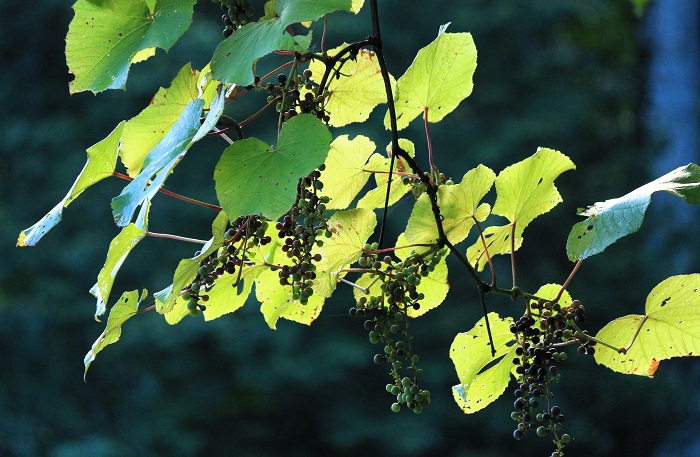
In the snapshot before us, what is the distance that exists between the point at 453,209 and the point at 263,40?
0.20 meters

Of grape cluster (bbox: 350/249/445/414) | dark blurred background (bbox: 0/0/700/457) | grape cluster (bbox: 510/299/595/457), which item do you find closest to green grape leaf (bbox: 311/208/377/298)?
grape cluster (bbox: 350/249/445/414)

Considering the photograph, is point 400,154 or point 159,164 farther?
point 400,154

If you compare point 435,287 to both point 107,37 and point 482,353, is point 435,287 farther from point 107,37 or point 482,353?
point 107,37

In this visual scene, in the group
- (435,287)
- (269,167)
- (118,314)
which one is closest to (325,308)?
(435,287)

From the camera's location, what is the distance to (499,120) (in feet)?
17.5

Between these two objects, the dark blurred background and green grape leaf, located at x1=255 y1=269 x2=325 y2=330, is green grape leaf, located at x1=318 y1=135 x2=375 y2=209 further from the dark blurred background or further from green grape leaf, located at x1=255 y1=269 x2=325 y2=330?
A: the dark blurred background

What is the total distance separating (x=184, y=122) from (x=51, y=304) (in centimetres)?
449

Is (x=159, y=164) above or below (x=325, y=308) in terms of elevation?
above

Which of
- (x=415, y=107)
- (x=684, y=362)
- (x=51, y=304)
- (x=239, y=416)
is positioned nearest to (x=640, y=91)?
(x=684, y=362)

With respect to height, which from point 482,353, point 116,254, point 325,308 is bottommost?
point 325,308

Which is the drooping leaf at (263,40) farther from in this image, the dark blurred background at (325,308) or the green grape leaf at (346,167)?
the dark blurred background at (325,308)

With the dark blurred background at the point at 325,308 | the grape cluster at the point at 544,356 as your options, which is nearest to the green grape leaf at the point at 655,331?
the grape cluster at the point at 544,356

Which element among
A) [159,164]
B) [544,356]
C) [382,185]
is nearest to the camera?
[159,164]

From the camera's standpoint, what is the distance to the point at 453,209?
0.59 meters
